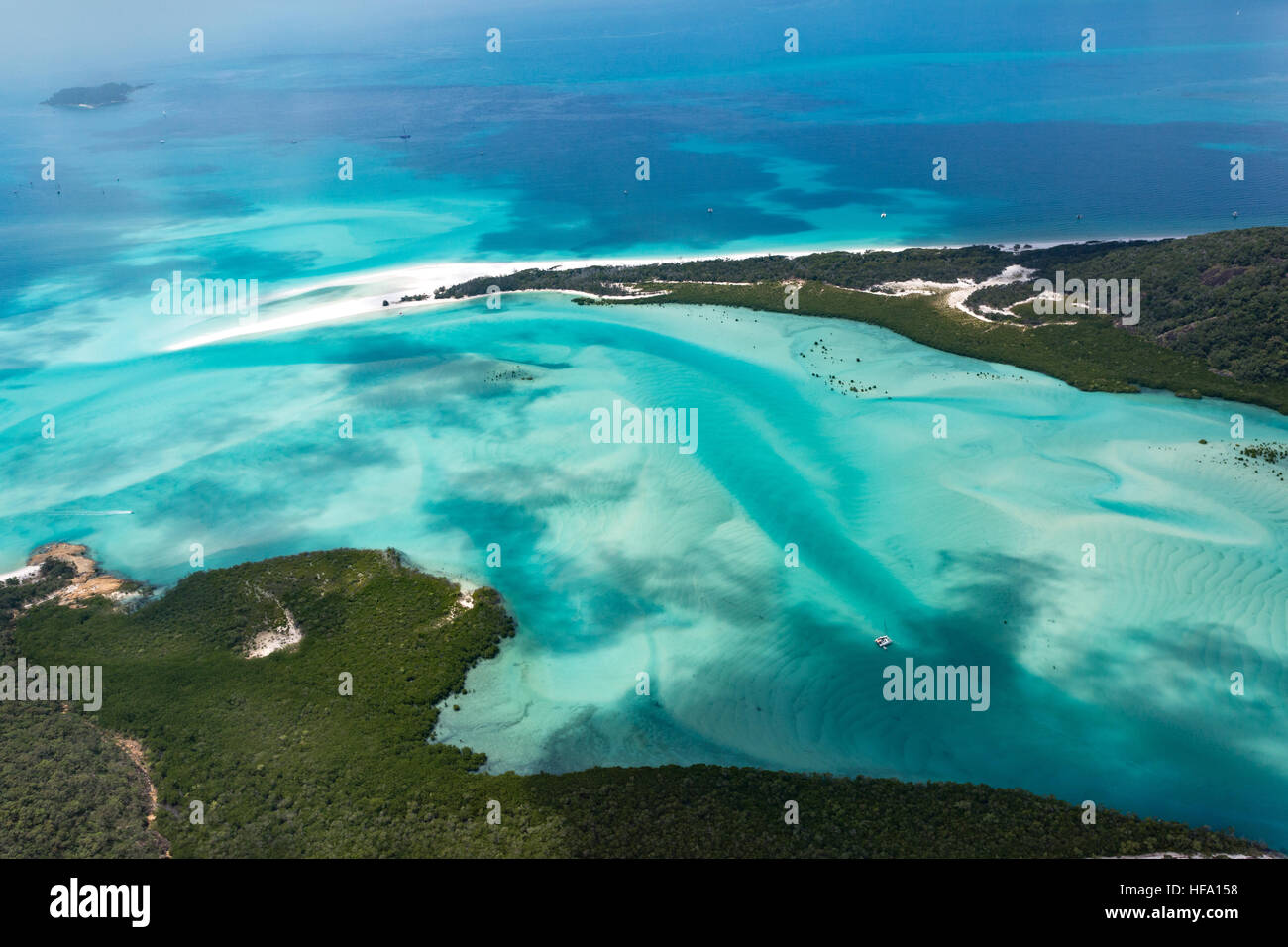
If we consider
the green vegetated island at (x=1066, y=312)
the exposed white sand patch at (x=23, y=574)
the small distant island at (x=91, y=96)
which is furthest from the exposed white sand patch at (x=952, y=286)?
the small distant island at (x=91, y=96)

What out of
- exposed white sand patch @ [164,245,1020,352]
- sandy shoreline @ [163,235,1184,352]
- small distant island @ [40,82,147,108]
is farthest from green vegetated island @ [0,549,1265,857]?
small distant island @ [40,82,147,108]

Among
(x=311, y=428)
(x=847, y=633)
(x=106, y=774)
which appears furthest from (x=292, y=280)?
(x=847, y=633)

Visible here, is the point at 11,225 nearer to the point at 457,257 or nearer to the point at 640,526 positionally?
the point at 457,257

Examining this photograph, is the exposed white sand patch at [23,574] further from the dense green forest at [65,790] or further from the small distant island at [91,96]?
the small distant island at [91,96]

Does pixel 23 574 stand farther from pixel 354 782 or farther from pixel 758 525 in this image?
pixel 758 525

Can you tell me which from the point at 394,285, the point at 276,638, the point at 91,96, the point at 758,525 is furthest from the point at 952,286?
the point at 91,96

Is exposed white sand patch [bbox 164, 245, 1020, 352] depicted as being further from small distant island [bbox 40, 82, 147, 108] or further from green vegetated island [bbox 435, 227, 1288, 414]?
small distant island [bbox 40, 82, 147, 108]

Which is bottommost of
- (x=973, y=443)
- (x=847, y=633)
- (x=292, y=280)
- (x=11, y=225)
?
(x=847, y=633)
